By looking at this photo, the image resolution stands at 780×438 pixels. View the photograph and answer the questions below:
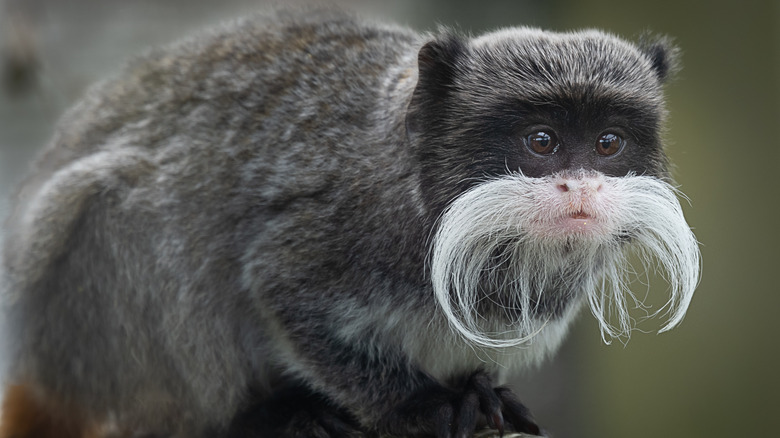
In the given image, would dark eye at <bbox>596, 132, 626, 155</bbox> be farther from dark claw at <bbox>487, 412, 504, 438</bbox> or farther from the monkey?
dark claw at <bbox>487, 412, 504, 438</bbox>

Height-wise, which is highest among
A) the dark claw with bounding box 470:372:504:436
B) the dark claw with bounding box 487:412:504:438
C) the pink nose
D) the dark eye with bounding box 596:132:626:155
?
the dark eye with bounding box 596:132:626:155

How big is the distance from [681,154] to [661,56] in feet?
8.64

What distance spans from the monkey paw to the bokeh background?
2371mm

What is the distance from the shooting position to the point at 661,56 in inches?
133

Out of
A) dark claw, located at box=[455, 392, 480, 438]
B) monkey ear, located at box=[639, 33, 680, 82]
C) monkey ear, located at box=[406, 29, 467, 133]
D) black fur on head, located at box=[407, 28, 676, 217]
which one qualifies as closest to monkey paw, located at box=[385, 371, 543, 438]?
dark claw, located at box=[455, 392, 480, 438]

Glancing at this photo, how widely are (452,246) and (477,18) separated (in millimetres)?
3749

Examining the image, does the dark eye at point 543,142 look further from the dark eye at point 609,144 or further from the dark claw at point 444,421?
the dark claw at point 444,421

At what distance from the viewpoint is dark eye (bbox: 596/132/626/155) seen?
2914 millimetres

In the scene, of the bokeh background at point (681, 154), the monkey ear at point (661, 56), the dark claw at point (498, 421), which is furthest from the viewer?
the bokeh background at point (681, 154)

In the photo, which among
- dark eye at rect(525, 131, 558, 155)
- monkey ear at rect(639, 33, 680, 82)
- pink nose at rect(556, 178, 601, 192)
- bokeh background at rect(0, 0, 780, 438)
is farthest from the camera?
bokeh background at rect(0, 0, 780, 438)

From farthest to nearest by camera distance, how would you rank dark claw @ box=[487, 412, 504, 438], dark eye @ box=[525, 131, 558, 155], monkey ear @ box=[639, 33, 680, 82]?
monkey ear @ box=[639, 33, 680, 82], dark claw @ box=[487, 412, 504, 438], dark eye @ box=[525, 131, 558, 155]

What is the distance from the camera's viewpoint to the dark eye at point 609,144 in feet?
9.56

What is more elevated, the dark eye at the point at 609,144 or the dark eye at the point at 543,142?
the dark eye at the point at 543,142

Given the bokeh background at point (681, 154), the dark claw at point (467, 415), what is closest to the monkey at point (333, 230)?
the dark claw at point (467, 415)
